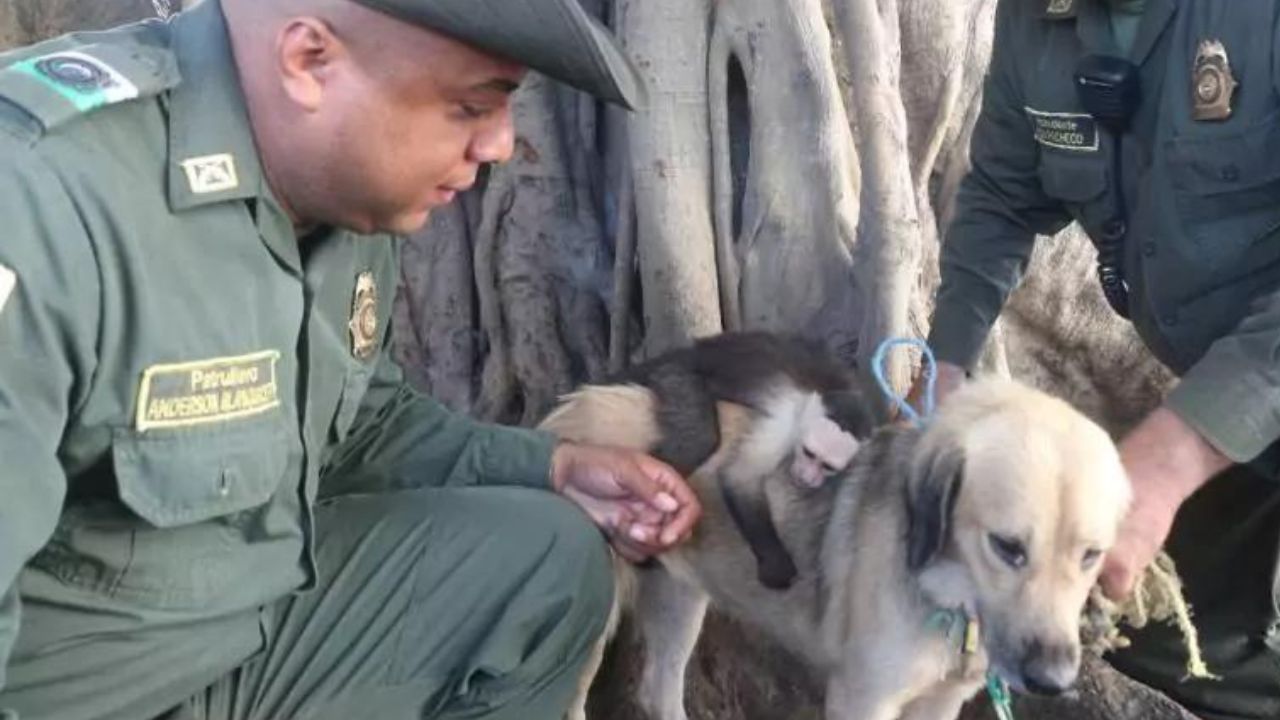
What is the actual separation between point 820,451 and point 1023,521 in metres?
0.76

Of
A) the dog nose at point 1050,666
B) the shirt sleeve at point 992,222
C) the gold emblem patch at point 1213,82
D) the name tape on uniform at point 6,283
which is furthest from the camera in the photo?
the shirt sleeve at point 992,222

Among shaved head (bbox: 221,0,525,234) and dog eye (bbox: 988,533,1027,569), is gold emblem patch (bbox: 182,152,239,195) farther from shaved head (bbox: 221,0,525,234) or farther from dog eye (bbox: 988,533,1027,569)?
dog eye (bbox: 988,533,1027,569)

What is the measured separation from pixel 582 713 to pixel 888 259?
146cm

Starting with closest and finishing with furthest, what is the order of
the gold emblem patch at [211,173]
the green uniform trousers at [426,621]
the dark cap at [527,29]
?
the dark cap at [527,29], the gold emblem patch at [211,173], the green uniform trousers at [426,621]

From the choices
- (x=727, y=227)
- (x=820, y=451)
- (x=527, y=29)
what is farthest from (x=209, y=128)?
(x=727, y=227)

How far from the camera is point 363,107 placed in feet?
6.97

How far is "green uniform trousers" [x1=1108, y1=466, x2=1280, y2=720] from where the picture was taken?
3.51 metres

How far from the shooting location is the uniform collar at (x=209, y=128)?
2.20 metres

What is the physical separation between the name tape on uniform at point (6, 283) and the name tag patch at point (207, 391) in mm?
267

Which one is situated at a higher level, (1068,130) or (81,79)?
(81,79)

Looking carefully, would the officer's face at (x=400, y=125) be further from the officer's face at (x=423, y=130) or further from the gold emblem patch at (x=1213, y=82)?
the gold emblem patch at (x=1213, y=82)

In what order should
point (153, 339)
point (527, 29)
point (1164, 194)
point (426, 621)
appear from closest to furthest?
point (527, 29) < point (153, 339) < point (426, 621) < point (1164, 194)

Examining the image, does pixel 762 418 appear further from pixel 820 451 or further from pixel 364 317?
pixel 364 317

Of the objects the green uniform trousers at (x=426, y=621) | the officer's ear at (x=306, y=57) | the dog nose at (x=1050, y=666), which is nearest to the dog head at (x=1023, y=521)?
the dog nose at (x=1050, y=666)
